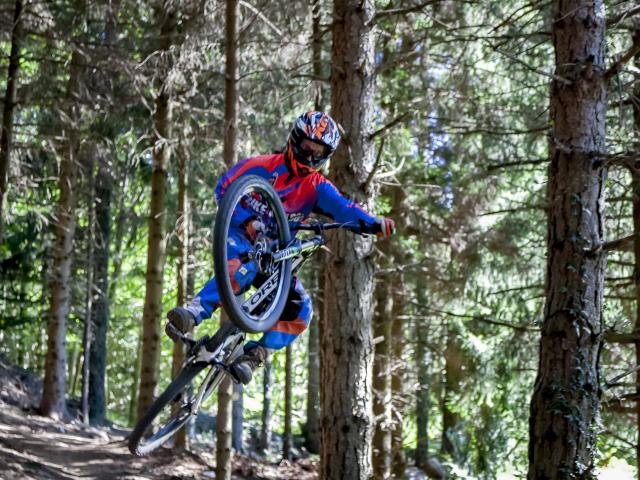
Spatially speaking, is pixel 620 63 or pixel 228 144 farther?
pixel 228 144

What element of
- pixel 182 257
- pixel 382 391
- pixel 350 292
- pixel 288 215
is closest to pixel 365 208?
pixel 350 292

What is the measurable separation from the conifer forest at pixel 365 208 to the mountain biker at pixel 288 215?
0.03 metres

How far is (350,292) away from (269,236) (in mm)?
2235

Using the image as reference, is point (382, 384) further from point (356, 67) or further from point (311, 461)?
point (356, 67)

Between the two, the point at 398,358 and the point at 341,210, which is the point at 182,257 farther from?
the point at 341,210

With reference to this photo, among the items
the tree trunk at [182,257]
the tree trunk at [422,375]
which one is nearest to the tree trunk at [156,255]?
the tree trunk at [182,257]

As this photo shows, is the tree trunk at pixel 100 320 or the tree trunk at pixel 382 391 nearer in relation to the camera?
the tree trunk at pixel 382 391

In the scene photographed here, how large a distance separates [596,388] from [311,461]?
1138 cm

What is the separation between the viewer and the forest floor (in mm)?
9140

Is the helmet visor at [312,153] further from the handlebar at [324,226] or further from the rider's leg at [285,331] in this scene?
the rider's leg at [285,331]

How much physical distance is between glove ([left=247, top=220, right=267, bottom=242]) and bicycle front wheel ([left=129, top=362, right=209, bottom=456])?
902 millimetres

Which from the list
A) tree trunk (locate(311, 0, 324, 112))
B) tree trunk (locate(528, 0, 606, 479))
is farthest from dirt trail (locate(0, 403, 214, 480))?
tree trunk (locate(528, 0, 606, 479))

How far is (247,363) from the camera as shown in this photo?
16.1 ft

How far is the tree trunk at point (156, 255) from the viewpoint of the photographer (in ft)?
36.5
